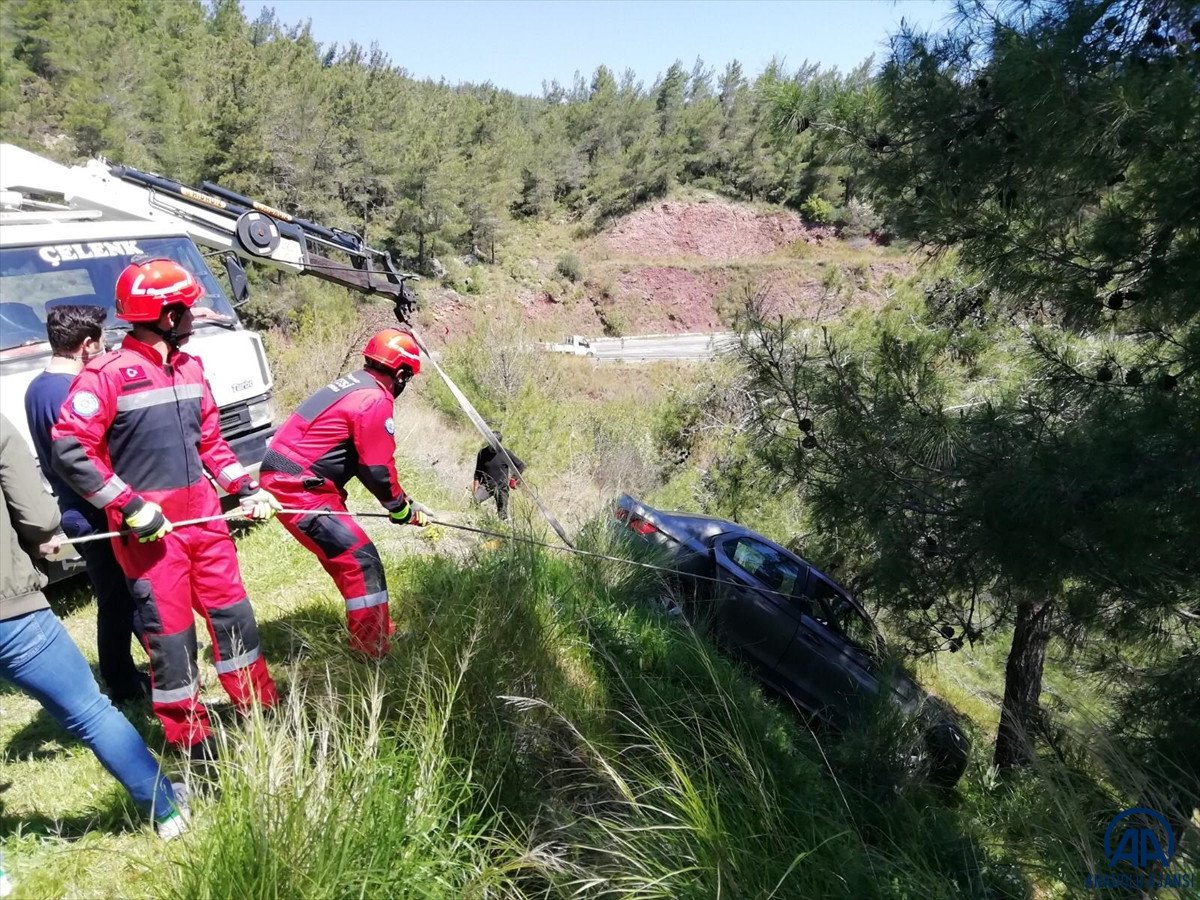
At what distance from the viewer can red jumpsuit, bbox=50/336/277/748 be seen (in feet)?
8.95

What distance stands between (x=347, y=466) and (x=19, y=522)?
160 cm

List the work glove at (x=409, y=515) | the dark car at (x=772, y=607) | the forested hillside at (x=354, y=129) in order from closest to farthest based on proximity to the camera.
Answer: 1. the work glove at (x=409, y=515)
2. the dark car at (x=772, y=607)
3. the forested hillside at (x=354, y=129)

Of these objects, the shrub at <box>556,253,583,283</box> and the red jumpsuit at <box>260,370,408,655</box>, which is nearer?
the red jumpsuit at <box>260,370,408,655</box>

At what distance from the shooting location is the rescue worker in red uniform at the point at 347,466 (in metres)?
3.63

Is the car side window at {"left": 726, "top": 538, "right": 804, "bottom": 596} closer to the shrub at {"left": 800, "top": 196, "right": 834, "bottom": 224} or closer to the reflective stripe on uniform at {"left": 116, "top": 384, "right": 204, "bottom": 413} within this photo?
the reflective stripe on uniform at {"left": 116, "top": 384, "right": 204, "bottom": 413}

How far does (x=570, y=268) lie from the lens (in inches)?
1837

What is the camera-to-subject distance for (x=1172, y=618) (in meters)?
3.47

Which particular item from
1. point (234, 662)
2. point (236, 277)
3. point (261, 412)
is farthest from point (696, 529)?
point (236, 277)

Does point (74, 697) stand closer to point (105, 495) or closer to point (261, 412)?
point (105, 495)

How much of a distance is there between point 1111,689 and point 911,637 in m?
1.48

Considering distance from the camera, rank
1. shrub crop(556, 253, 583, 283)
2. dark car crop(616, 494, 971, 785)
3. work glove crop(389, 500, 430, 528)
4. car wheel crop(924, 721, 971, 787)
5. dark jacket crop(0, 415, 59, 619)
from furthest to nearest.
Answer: shrub crop(556, 253, 583, 283), dark car crop(616, 494, 971, 785), work glove crop(389, 500, 430, 528), car wheel crop(924, 721, 971, 787), dark jacket crop(0, 415, 59, 619)

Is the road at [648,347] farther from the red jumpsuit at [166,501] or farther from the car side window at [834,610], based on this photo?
the red jumpsuit at [166,501]

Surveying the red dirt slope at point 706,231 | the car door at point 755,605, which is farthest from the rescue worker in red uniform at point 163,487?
the red dirt slope at point 706,231

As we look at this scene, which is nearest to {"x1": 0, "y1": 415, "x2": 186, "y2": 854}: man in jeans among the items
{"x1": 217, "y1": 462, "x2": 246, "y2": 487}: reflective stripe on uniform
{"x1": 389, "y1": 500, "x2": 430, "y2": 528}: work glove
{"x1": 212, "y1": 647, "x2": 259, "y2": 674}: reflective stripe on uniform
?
{"x1": 212, "y1": 647, "x2": 259, "y2": 674}: reflective stripe on uniform
